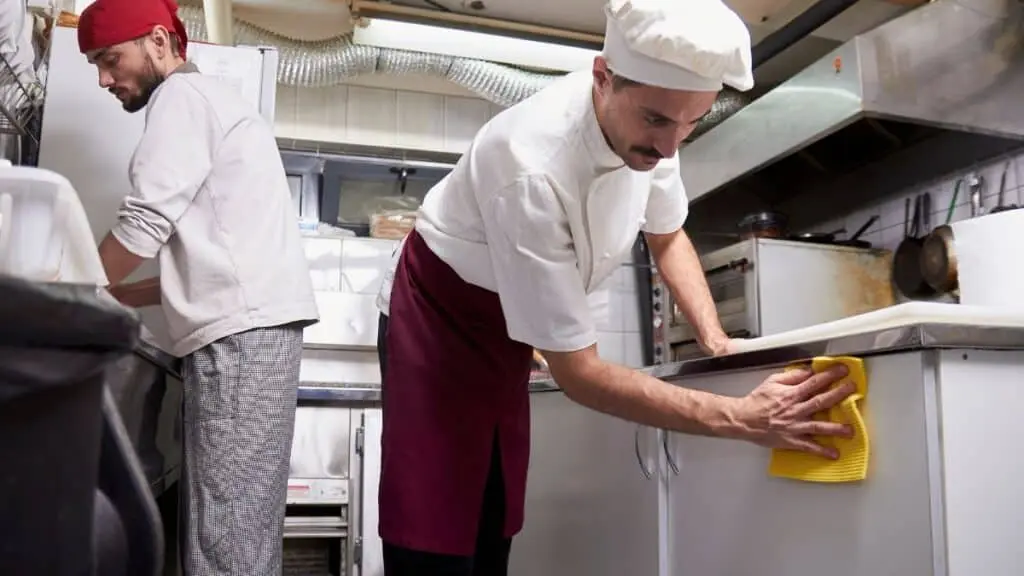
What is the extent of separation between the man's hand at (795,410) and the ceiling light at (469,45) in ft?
6.33

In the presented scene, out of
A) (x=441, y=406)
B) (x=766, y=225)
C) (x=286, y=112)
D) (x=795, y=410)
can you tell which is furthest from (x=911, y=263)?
(x=286, y=112)

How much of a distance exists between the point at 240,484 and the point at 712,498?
695 mm

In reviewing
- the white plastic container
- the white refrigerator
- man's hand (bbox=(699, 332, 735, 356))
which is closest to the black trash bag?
the white plastic container

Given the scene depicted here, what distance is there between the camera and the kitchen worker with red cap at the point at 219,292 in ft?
4.10

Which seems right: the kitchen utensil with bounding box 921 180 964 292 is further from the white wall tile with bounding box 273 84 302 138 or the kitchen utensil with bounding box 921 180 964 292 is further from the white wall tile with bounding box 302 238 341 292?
the white wall tile with bounding box 273 84 302 138

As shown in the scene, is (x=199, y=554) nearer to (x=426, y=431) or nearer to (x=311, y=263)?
(x=426, y=431)

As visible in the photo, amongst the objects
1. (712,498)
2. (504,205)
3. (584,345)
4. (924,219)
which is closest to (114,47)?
(504,205)

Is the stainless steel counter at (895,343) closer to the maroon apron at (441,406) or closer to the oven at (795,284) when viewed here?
the maroon apron at (441,406)

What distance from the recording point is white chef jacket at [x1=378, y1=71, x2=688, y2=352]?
3.30ft

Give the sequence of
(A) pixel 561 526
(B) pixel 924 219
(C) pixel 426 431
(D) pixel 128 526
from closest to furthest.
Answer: (D) pixel 128 526 < (C) pixel 426 431 < (A) pixel 561 526 < (B) pixel 924 219

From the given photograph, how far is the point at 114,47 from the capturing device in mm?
1427

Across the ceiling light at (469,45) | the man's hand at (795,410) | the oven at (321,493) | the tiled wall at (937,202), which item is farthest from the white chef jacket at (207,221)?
the tiled wall at (937,202)

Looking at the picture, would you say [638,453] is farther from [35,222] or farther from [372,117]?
[372,117]

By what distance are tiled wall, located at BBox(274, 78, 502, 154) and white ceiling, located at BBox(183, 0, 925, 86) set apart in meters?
0.29
